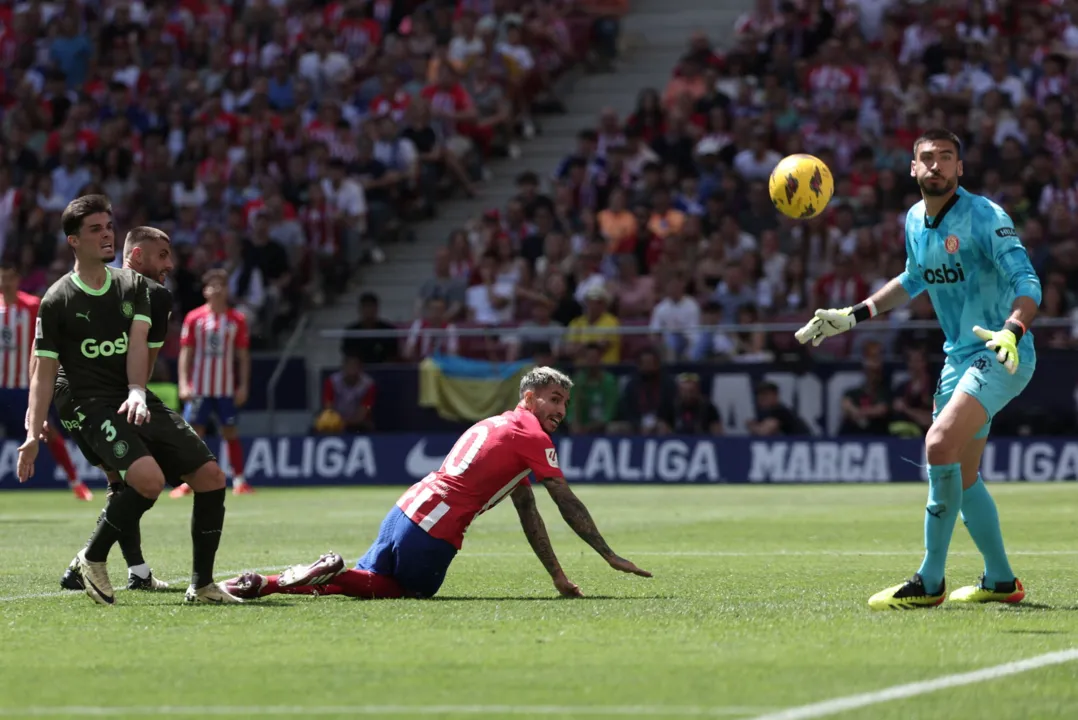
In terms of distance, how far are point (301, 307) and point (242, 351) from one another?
492 centimetres

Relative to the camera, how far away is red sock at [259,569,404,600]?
9.40 meters

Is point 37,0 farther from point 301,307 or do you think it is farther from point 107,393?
point 107,393

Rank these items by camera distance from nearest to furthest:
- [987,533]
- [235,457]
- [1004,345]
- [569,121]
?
[1004,345] → [987,533] → [235,457] → [569,121]

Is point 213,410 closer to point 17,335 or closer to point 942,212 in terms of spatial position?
point 17,335

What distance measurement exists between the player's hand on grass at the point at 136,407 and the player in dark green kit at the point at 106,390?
38 mm

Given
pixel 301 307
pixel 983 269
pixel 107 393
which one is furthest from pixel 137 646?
pixel 301 307

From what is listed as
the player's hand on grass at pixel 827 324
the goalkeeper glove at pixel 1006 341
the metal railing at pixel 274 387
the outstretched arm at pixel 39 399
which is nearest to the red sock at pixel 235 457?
the metal railing at pixel 274 387

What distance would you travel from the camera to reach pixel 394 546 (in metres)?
9.50

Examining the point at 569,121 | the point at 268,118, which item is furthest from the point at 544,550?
the point at 569,121

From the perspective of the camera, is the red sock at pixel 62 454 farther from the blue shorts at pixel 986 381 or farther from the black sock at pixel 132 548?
the blue shorts at pixel 986 381

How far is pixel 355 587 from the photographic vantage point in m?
9.48

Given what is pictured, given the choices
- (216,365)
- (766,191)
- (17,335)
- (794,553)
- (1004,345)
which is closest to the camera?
(1004,345)

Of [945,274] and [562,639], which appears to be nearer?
[562,639]

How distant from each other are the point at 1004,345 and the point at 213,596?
422 centimetres
